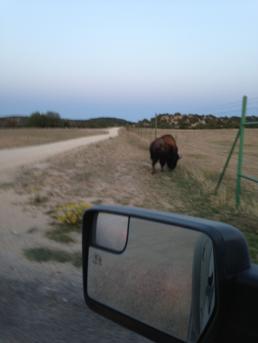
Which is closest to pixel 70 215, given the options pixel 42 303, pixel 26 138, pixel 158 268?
pixel 42 303

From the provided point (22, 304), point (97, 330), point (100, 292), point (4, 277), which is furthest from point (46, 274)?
point (100, 292)

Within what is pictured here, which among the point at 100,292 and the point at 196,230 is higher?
the point at 196,230

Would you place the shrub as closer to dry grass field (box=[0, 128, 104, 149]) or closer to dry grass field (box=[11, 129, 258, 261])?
dry grass field (box=[11, 129, 258, 261])

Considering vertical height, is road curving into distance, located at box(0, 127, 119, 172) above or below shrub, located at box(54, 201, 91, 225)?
below

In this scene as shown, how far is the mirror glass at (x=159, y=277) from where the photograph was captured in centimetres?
126

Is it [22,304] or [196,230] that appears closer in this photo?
[196,230]

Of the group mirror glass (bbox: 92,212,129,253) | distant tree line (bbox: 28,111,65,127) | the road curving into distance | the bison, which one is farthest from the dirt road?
distant tree line (bbox: 28,111,65,127)

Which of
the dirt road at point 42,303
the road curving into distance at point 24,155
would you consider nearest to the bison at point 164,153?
the road curving into distance at point 24,155

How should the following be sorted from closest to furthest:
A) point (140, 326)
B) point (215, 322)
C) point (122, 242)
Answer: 1. point (215, 322)
2. point (140, 326)
3. point (122, 242)

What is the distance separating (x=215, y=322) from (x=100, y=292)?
2.37 ft

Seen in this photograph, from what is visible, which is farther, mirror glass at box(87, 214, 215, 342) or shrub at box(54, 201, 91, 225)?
shrub at box(54, 201, 91, 225)

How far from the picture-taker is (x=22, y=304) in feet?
11.6

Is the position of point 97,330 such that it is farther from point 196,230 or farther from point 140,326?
point 196,230

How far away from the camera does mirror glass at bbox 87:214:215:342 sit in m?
→ 1.26
